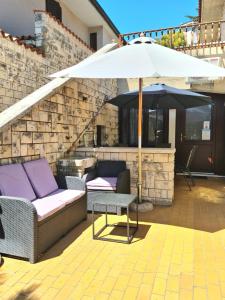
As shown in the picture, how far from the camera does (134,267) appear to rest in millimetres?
2764

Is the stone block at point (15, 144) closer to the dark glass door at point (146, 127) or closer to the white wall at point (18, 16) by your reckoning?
the white wall at point (18, 16)

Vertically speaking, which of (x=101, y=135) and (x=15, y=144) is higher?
(x=101, y=135)

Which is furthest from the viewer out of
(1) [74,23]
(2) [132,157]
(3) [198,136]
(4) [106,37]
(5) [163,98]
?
(4) [106,37]

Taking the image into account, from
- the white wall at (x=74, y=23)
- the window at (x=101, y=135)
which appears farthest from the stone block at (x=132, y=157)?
the white wall at (x=74, y=23)

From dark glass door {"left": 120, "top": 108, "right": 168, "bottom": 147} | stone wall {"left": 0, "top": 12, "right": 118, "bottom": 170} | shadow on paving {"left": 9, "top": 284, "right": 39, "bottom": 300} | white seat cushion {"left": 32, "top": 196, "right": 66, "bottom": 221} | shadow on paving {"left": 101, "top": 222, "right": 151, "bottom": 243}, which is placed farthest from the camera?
dark glass door {"left": 120, "top": 108, "right": 168, "bottom": 147}

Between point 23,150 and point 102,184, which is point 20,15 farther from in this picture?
point 102,184

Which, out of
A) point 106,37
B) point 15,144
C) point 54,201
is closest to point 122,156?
point 54,201

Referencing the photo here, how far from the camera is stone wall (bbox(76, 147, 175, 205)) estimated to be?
4.89 metres

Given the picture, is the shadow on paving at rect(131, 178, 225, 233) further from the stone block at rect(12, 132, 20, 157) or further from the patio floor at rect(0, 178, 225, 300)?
the stone block at rect(12, 132, 20, 157)

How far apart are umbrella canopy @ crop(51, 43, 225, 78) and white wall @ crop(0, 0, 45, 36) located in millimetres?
3886

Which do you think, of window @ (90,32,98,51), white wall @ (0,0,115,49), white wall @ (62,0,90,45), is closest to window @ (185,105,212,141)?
window @ (90,32,98,51)

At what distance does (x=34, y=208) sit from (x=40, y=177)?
45.2 inches

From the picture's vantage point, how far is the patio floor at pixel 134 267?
2.35 m

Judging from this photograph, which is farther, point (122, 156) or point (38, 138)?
point (122, 156)
